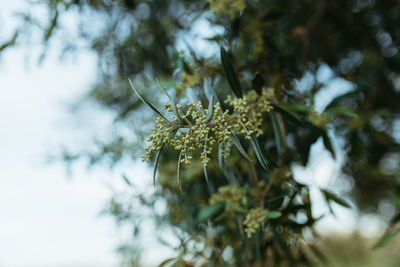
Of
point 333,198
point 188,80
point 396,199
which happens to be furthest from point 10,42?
point 396,199

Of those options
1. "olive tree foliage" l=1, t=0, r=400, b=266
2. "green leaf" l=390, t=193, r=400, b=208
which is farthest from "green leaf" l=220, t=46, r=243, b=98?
"green leaf" l=390, t=193, r=400, b=208

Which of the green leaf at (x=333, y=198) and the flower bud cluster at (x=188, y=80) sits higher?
the flower bud cluster at (x=188, y=80)

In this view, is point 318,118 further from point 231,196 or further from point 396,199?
point 396,199

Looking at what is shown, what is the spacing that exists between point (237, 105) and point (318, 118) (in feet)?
1.35

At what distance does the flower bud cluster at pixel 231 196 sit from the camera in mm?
979

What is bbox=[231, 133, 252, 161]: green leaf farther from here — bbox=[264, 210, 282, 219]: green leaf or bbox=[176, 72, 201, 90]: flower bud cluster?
bbox=[176, 72, 201, 90]: flower bud cluster

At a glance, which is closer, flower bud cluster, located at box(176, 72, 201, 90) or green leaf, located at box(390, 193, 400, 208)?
flower bud cluster, located at box(176, 72, 201, 90)

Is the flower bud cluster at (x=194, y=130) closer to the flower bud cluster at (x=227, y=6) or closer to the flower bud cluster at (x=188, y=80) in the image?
the flower bud cluster at (x=188, y=80)

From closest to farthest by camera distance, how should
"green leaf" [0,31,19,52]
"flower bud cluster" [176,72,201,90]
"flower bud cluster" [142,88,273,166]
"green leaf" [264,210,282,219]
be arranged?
"flower bud cluster" [142,88,273,166] → "green leaf" [264,210,282,219] → "flower bud cluster" [176,72,201,90] → "green leaf" [0,31,19,52]

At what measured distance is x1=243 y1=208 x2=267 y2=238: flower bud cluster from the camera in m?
0.84

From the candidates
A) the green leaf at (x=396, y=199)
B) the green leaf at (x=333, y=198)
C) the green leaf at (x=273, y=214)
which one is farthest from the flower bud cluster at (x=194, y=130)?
the green leaf at (x=396, y=199)

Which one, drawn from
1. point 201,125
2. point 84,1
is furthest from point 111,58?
point 201,125

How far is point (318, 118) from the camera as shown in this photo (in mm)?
984

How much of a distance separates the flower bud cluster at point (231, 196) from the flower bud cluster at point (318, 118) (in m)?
0.31
